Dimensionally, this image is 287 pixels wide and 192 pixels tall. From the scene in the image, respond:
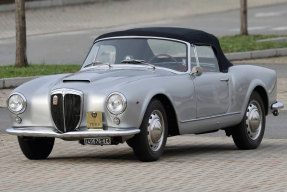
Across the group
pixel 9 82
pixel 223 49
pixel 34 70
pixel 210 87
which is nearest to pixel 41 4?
pixel 223 49

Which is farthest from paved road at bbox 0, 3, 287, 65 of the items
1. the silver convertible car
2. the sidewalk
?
the silver convertible car

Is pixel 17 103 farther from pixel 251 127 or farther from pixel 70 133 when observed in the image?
pixel 251 127

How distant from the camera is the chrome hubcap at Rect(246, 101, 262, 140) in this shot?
11047mm

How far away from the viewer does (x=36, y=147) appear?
10.1 metres

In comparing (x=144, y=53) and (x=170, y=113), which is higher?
(x=144, y=53)

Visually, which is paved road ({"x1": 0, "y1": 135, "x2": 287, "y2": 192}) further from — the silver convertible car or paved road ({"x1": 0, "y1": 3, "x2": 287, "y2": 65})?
paved road ({"x1": 0, "y1": 3, "x2": 287, "y2": 65})

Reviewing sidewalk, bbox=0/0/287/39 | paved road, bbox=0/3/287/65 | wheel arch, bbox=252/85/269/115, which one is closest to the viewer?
wheel arch, bbox=252/85/269/115

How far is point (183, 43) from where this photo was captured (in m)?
10.7

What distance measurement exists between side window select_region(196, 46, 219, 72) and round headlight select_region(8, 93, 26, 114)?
7.24ft

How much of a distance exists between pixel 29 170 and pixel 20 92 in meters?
1.01

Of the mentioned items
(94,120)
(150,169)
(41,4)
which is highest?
(41,4)

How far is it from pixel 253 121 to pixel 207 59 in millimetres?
928

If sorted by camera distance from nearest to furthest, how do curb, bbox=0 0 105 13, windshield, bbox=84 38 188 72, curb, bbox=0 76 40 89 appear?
1. windshield, bbox=84 38 188 72
2. curb, bbox=0 76 40 89
3. curb, bbox=0 0 105 13

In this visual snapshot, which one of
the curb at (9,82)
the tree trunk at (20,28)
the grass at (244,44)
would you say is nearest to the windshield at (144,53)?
the curb at (9,82)
